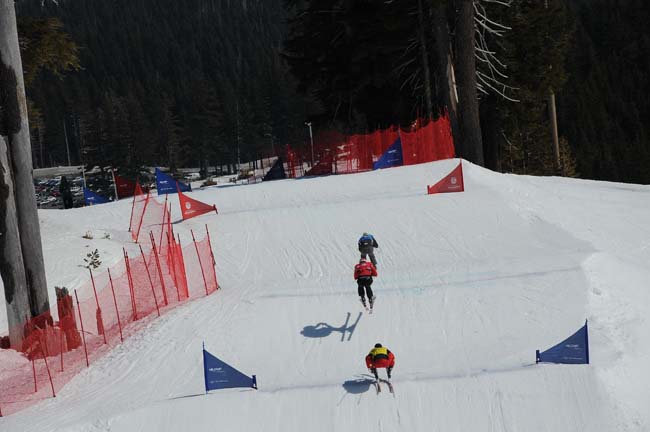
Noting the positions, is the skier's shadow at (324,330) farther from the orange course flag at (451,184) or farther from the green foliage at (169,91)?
the green foliage at (169,91)

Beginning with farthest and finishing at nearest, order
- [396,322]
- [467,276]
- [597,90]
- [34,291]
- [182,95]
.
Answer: [182,95] < [597,90] < [467,276] < [34,291] < [396,322]

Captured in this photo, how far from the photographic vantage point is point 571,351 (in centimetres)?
951

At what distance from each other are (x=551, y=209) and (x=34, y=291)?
14.0m

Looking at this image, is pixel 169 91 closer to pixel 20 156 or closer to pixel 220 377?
pixel 20 156

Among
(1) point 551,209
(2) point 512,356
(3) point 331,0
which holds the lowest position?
(2) point 512,356

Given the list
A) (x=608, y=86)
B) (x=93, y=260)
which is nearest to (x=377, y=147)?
(x=93, y=260)

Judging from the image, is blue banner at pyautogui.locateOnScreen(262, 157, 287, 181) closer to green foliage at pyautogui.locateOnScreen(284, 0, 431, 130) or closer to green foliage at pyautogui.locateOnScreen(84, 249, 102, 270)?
green foliage at pyautogui.locateOnScreen(284, 0, 431, 130)

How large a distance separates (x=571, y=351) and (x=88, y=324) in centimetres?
964

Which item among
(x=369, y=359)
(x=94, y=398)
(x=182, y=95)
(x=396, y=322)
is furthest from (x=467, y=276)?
(x=182, y=95)

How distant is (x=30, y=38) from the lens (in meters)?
15.3

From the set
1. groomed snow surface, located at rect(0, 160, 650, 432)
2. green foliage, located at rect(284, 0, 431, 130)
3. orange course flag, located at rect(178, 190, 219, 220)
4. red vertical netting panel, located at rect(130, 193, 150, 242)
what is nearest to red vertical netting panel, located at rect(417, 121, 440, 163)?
groomed snow surface, located at rect(0, 160, 650, 432)

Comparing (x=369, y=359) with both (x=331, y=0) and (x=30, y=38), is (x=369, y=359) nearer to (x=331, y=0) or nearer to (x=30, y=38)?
A: (x=30, y=38)

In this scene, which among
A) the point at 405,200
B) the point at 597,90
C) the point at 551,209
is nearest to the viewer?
the point at 551,209

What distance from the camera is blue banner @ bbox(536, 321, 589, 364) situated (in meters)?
9.39
